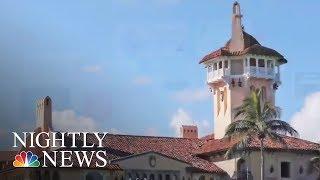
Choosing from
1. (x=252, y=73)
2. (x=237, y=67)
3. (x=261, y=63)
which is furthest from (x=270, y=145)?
(x=261, y=63)

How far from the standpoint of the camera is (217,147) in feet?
225

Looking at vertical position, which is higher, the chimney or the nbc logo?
the chimney

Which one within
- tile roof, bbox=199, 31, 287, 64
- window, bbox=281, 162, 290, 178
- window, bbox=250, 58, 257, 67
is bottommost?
window, bbox=281, 162, 290, 178

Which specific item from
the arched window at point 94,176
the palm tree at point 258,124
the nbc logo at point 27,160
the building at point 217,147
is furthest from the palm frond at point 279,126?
the nbc logo at point 27,160

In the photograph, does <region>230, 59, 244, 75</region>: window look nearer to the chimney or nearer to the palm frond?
the chimney

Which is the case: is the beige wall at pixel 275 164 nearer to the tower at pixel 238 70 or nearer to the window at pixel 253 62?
the tower at pixel 238 70

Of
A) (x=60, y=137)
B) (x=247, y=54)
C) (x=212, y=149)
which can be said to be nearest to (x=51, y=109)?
(x=60, y=137)

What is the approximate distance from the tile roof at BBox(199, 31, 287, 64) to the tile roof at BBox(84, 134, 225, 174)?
28.1ft

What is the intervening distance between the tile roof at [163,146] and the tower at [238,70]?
16.8 feet

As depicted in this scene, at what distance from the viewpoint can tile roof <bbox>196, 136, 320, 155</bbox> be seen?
66062 mm

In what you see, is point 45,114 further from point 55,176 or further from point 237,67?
point 237,67

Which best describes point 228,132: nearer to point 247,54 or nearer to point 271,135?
point 271,135

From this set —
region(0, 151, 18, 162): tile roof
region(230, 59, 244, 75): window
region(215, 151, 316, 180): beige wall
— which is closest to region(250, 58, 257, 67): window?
region(230, 59, 244, 75): window

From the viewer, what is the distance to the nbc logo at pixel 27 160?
195 ft
